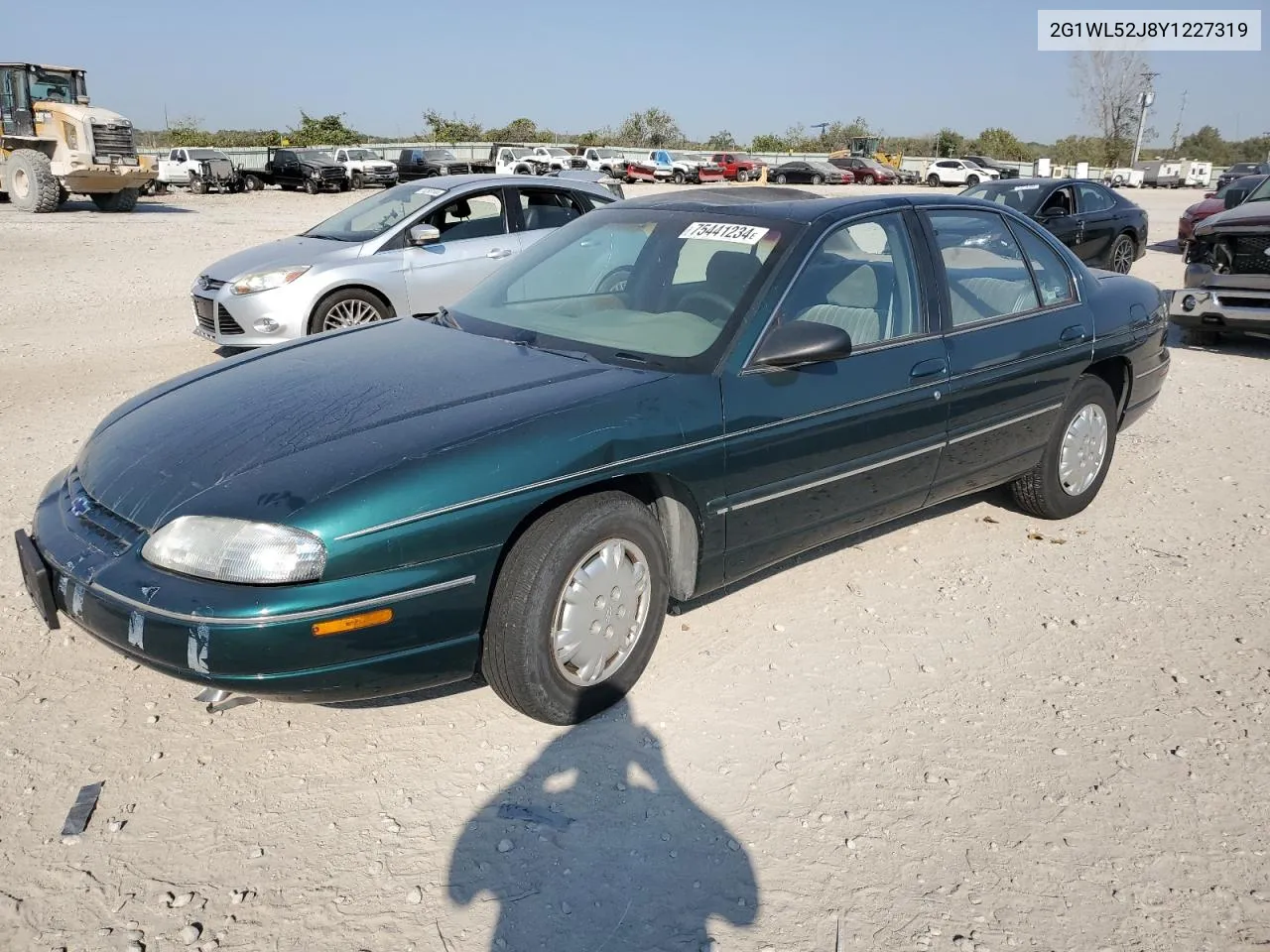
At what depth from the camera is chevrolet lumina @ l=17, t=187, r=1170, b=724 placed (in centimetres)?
270

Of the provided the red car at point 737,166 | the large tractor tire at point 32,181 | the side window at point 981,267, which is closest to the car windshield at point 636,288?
the side window at point 981,267

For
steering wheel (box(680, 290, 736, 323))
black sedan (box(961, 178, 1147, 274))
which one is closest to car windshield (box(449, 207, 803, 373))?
steering wheel (box(680, 290, 736, 323))

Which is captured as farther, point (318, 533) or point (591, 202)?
point (591, 202)

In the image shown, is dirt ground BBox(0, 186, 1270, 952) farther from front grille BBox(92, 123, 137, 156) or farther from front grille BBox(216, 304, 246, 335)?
front grille BBox(92, 123, 137, 156)

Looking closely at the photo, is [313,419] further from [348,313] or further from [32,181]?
[32,181]

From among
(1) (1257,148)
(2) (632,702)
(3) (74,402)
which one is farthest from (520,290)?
(1) (1257,148)

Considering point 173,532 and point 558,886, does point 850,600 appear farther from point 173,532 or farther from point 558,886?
point 173,532

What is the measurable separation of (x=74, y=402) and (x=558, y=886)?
5815mm

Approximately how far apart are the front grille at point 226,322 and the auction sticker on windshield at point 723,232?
4.92 meters

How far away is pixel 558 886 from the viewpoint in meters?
2.54

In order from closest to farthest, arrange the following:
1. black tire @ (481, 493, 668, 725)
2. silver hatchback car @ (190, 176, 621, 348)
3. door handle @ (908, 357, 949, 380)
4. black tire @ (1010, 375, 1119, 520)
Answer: black tire @ (481, 493, 668, 725) < door handle @ (908, 357, 949, 380) < black tire @ (1010, 375, 1119, 520) < silver hatchback car @ (190, 176, 621, 348)

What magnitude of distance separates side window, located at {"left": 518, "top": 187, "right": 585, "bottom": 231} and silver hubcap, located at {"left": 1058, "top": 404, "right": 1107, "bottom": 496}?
515 cm

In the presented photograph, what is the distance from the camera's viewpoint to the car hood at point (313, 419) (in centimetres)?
282

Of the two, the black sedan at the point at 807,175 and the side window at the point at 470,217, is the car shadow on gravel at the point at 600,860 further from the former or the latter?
the black sedan at the point at 807,175
